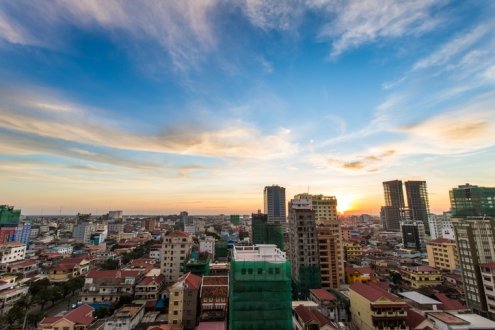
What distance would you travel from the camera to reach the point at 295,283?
5728 cm

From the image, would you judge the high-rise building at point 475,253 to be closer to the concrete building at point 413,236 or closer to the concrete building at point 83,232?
the concrete building at point 413,236

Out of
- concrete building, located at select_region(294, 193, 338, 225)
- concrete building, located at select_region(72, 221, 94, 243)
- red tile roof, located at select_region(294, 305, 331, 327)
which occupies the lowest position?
red tile roof, located at select_region(294, 305, 331, 327)

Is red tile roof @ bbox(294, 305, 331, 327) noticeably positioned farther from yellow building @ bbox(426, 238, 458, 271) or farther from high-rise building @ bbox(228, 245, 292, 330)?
yellow building @ bbox(426, 238, 458, 271)

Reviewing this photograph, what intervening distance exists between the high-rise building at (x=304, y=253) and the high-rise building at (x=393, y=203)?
133465 mm

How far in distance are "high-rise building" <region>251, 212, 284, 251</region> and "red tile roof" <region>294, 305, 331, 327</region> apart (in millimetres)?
58026

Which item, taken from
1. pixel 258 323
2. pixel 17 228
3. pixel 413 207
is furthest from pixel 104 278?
pixel 413 207

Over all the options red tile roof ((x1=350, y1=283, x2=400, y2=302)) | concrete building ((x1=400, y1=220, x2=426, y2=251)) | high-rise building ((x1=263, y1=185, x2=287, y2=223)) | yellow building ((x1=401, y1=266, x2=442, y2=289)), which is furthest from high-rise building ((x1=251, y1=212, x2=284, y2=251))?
high-rise building ((x1=263, y1=185, x2=287, y2=223))

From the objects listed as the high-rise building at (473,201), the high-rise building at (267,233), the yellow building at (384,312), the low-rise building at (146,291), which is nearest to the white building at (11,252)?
the low-rise building at (146,291)

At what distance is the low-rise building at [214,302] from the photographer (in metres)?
37.4

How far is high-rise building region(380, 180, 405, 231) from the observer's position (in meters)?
166

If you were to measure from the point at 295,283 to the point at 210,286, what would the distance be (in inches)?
930

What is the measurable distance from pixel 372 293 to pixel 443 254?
4744 centimetres

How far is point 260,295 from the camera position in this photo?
30.6 meters

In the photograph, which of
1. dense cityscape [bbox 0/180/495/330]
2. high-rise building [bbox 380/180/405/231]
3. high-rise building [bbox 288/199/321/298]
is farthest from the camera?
high-rise building [bbox 380/180/405/231]
